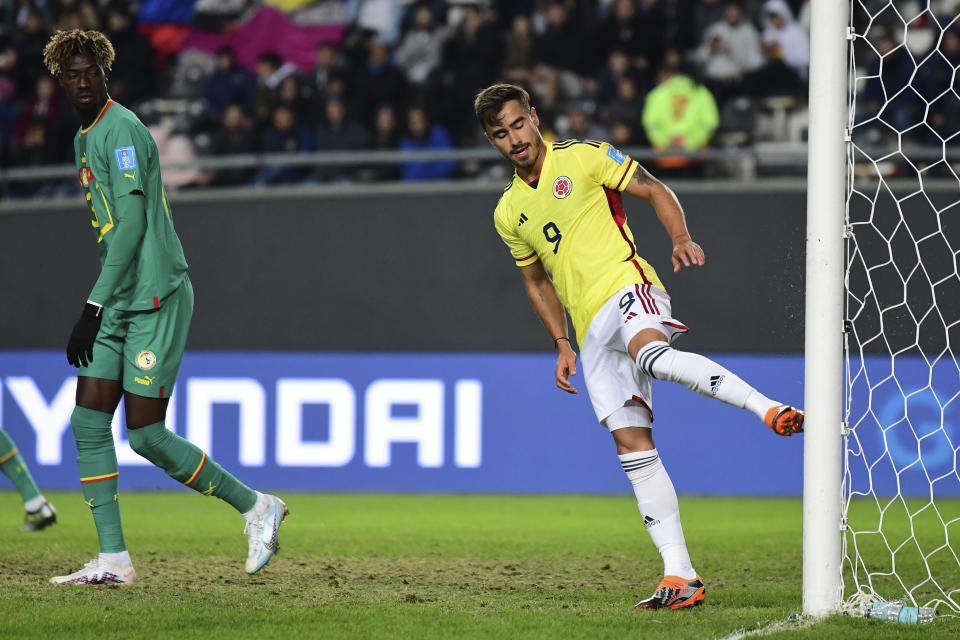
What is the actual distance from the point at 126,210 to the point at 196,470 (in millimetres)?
1049

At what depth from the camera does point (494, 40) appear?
10.8m

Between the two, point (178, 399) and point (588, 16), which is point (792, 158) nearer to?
point (588, 16)

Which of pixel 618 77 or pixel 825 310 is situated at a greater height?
pixel 618 77

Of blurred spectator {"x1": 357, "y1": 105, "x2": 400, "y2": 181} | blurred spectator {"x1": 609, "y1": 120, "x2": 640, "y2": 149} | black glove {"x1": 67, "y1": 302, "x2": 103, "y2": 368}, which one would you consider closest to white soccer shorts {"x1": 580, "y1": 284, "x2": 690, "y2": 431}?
black glove {"x1": 67, "y1": 302, "x2": 103, "y2": 368}

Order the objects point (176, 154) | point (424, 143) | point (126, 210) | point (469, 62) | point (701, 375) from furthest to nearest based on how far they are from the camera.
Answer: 1. point (469, 62)
2. point (176, 154)
3. point (424, 143)
4. point (126, 210)
5. point (701, 375)

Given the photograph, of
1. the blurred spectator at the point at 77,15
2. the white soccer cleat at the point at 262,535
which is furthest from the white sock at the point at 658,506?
the blurred spectator at the point at 77,15

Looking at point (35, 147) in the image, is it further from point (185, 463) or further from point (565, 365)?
point (565, 365)

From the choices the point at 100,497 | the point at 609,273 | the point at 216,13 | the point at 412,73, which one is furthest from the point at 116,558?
the point at 216,13

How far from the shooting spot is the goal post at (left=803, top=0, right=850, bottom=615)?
12.9ft

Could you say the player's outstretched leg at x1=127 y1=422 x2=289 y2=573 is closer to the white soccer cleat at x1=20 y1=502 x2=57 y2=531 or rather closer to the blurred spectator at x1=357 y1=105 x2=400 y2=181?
the white soccer cleat at x1=20 y1=502 x2=57 y2=531

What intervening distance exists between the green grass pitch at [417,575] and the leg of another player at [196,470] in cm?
18

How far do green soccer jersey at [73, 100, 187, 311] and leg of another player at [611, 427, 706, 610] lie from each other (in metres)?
1.87

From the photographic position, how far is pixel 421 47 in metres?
11.2

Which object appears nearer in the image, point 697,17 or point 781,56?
point 781,56
